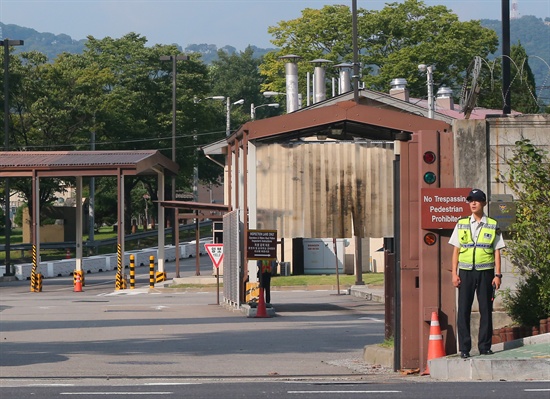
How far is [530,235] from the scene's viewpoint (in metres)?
14.8

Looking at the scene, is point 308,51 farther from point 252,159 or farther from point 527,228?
point 527,228

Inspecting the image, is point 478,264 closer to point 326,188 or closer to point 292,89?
point 326,188

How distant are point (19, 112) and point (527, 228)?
59.2 meters

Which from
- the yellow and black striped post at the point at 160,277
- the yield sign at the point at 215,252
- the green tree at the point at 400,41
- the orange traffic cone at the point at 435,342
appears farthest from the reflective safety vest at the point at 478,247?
the green tree at the point at 400,41

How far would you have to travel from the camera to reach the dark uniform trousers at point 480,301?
12.7 metres

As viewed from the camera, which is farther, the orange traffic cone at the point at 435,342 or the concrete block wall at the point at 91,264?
the concrete block wall at the point at 91,264

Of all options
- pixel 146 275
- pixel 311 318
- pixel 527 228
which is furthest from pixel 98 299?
pixel 527 228

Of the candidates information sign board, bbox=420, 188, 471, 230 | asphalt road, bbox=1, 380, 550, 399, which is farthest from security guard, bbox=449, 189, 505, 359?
asphalt road, bbox=1, 380, 550, 399

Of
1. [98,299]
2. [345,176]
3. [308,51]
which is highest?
[308,51]

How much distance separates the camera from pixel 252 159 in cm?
2867

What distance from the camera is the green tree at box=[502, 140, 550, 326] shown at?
47.3 feet

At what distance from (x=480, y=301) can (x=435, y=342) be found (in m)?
0.88

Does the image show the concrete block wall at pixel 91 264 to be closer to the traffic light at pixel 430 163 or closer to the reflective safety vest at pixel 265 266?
the reflective safety vest at pixel 265 266

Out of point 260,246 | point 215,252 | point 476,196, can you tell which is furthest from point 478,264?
point 215,252
